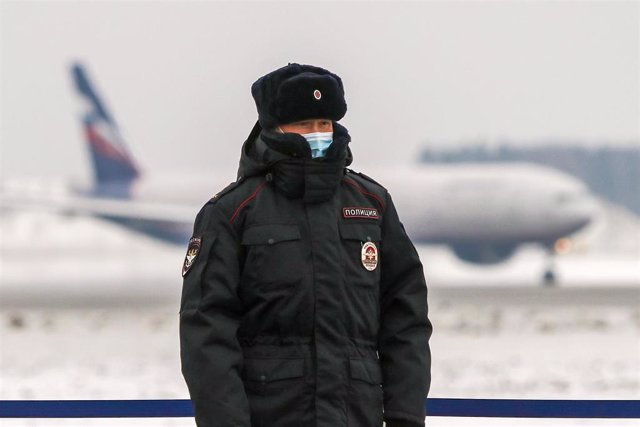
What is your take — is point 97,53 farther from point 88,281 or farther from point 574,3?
point 574,3

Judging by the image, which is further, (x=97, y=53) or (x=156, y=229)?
(x=97, y=53)

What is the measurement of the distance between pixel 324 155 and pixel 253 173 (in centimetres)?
12

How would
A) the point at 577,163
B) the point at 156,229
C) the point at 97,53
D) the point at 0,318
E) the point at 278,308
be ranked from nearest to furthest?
the point at 278,308 < the point at 0,318 < the point at 156,229 < the point at 577,163 < the point at 97,53

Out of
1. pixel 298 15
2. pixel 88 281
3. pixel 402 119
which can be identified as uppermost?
pixel 298 15

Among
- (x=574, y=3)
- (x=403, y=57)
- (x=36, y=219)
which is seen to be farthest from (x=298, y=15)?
(x=36, y=219)

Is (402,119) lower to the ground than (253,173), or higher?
lower

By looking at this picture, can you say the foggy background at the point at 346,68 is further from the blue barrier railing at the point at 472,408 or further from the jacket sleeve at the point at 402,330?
the jacket sleeve at the point at 402,330

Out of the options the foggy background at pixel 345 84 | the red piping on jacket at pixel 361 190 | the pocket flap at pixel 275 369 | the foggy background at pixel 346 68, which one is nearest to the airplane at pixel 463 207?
the foggy background at pixel 345 84

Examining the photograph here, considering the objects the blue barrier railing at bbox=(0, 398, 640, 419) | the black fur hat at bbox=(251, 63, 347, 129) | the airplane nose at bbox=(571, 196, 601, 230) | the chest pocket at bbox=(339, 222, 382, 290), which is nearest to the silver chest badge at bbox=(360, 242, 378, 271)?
the chest pocket at bbox=(339, 222, 382, 290)

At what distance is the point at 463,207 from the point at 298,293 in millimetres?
23673

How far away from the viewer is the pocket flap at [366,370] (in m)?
1.96

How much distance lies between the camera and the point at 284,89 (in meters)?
2.02

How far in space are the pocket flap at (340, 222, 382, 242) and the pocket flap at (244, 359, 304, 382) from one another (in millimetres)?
215

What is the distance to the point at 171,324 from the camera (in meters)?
20.1
